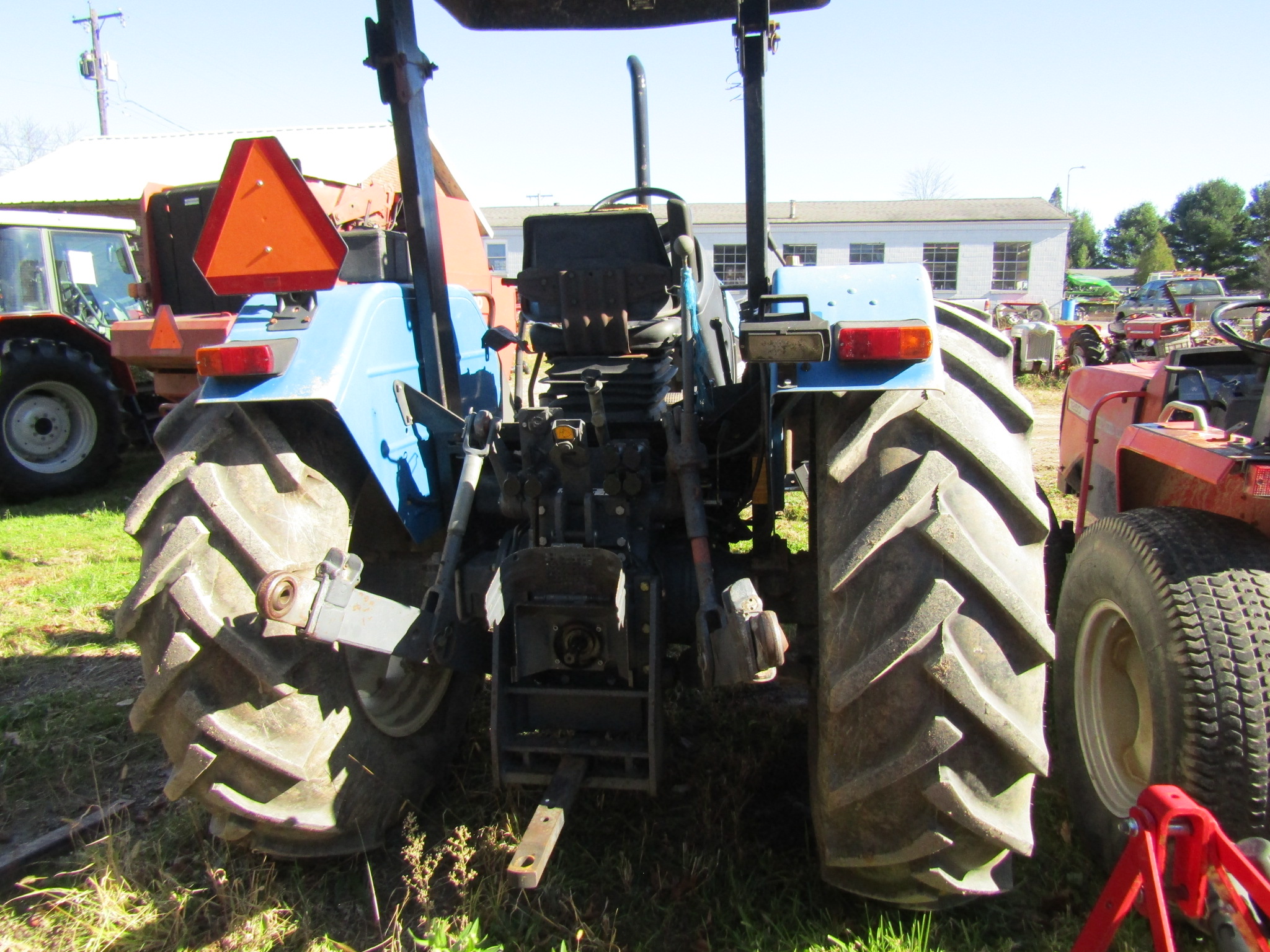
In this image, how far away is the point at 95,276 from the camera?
30.1 feet

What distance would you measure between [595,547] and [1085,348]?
15415mm

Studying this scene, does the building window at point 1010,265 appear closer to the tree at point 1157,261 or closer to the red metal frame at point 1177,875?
the tree at point 1157,261

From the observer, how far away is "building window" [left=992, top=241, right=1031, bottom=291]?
3378cm

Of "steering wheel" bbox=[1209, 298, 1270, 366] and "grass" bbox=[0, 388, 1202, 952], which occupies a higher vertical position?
"steering wheel" bbox=[1209, 298, 1270, 366]

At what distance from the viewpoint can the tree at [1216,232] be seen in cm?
4425

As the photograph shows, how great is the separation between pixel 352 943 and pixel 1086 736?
2105mm

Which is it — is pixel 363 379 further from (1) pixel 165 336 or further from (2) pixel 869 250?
(2) pixel 869 250

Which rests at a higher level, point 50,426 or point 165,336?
point 165,336

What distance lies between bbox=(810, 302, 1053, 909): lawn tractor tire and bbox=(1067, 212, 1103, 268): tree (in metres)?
64.4

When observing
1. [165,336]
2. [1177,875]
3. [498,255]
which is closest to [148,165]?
[165,336]

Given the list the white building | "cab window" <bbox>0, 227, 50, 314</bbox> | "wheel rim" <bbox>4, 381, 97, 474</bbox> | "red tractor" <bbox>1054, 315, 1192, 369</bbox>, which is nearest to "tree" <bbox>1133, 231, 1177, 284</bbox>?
the white building

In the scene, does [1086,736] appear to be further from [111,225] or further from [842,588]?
[111,225]

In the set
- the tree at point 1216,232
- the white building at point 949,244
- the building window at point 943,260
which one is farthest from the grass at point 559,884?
the tree at point 1216,232

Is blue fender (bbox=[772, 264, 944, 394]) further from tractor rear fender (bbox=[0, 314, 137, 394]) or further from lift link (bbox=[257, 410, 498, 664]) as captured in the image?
tractor rear fender (bbox=[0, 314, 137, 394])
